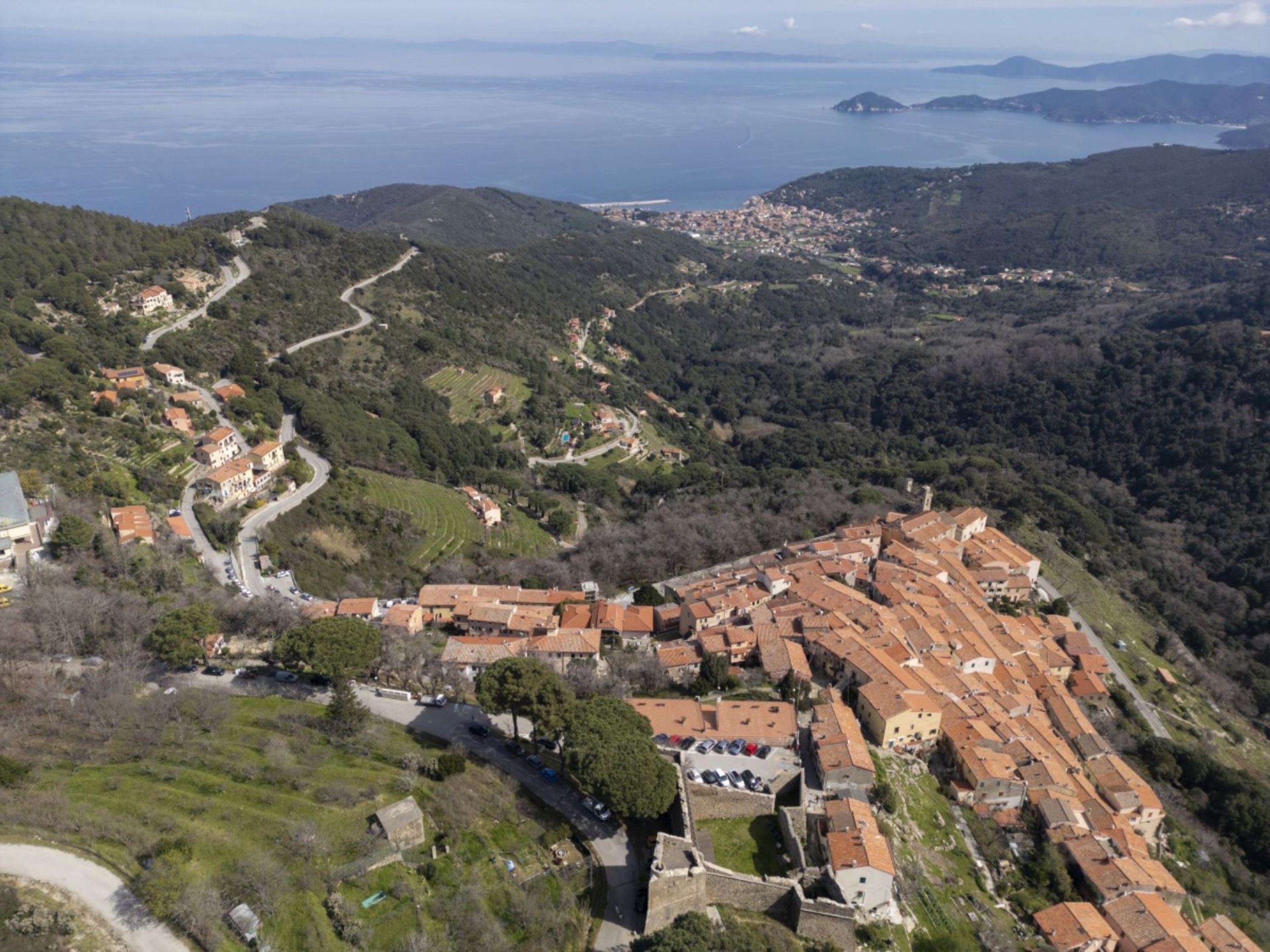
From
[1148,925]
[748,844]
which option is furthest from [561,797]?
[1148,925]

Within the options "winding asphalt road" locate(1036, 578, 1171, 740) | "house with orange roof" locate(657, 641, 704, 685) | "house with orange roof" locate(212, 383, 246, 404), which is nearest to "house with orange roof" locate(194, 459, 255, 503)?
"house with orange roof" locate(212, 383, 246, 404)

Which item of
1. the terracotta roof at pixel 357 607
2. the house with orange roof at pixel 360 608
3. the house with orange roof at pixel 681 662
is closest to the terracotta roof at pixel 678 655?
the house with orange roof at pixel 681 662

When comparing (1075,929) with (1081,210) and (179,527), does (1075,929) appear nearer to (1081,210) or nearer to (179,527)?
(179,527)

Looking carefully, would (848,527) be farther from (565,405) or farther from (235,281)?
(235,281)

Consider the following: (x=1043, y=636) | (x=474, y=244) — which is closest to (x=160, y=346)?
(x=1043, y=636)

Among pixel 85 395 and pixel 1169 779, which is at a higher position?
pixel 85 395

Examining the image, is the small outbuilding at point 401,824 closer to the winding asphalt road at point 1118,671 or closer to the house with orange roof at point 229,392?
the winding asphalt road at point 1118,671

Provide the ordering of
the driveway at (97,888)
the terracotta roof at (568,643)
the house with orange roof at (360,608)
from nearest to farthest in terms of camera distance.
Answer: the driveway at (97,888), the terracotta roof at (568,643), the house with orange roof at (360,608)
